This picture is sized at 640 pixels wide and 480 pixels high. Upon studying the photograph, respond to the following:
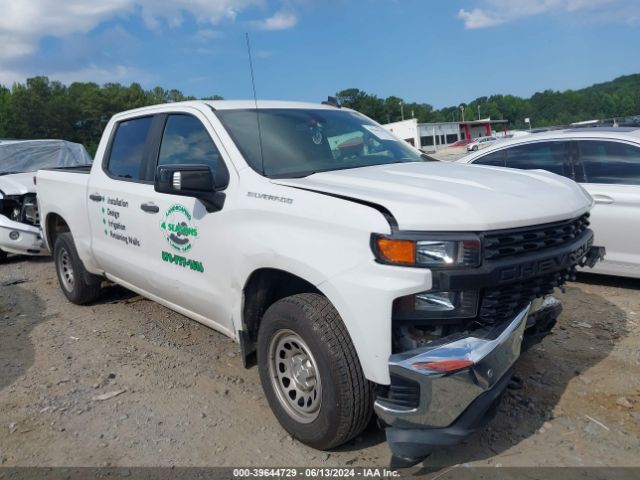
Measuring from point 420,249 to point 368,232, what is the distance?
0.24 metres

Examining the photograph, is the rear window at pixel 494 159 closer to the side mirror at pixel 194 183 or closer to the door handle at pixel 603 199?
the door handle at pixel 603 199

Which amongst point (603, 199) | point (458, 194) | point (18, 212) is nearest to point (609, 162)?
point (603, 199)

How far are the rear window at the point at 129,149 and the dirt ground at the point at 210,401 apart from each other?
1.43 meters

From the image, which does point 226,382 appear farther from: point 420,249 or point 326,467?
point 420,249

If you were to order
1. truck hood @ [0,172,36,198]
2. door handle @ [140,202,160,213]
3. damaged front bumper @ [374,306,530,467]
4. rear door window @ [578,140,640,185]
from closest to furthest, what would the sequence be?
damaged front bumper @ [374,306,530,467], door handle @ [140,202,160,213], rear door window @ [578,140,640,185], truck hood @ [0,172,36,198]

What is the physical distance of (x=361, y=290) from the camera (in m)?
2.55

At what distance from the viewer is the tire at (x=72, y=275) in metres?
5.52

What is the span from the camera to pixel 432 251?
2.52 metres

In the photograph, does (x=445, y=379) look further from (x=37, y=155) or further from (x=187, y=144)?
(x=37, y=155)

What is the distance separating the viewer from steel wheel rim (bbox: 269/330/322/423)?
2.97 metres

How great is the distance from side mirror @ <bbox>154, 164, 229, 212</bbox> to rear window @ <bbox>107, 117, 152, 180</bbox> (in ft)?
3.76

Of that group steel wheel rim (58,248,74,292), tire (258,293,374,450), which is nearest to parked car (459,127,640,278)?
tire (258,293,374,450)

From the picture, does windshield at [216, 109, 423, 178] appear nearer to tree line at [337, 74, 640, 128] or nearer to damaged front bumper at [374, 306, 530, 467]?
damaged front bumper at [374, 306, 530, 467]

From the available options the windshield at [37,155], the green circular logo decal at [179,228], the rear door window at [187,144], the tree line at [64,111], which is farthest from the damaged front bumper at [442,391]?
the tree line at [64,111]
